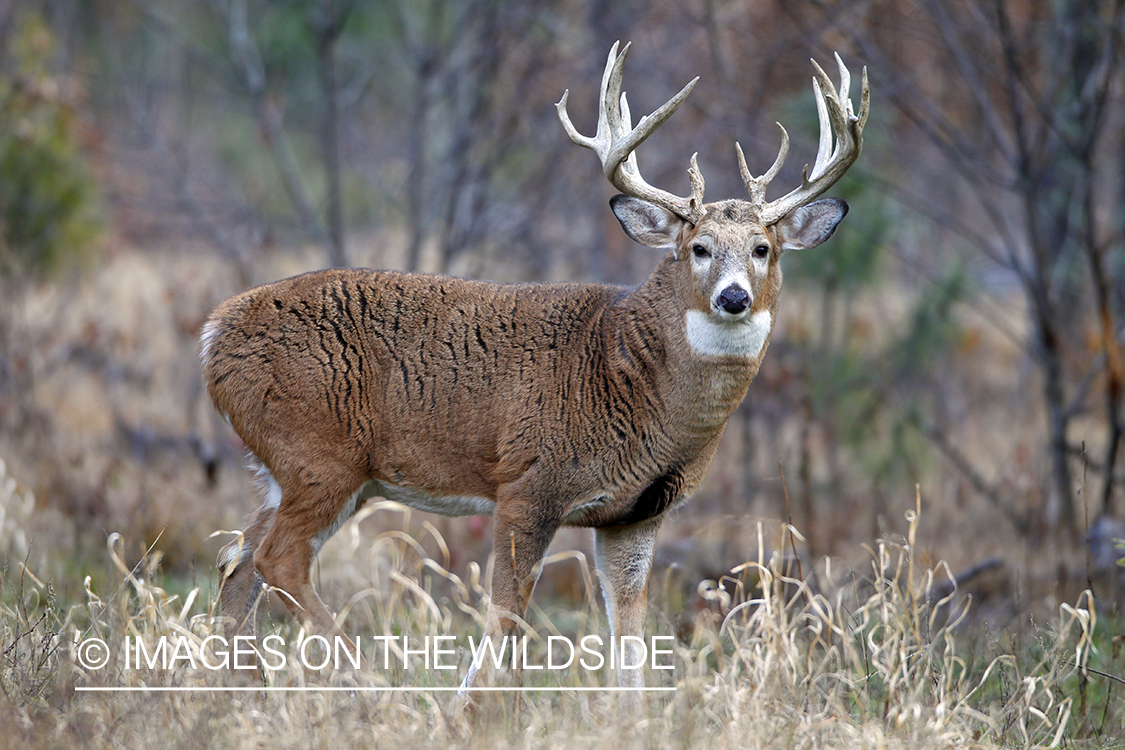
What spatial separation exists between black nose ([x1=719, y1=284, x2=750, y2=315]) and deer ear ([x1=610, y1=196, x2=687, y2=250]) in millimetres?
562

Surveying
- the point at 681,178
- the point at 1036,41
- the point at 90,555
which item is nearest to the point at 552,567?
the point at 90,555

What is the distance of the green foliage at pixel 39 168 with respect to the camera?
10.1 metres

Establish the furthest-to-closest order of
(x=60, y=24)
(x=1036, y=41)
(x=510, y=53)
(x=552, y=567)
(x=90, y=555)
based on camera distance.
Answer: (x=60, y=24), (x=1036, y=41), (x=510, y=53), (x=552, y=567), (x=90, y=555)

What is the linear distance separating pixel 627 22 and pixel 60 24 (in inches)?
227

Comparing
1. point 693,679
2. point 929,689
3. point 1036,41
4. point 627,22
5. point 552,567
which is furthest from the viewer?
point 1036,41

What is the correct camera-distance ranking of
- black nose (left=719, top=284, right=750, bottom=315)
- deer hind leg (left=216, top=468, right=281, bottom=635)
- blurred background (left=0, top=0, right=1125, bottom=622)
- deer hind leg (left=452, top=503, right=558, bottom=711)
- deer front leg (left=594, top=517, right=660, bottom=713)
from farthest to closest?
blurred background (left=0, top=0, right=1125, bottom=622)
deer hind leg (left=216, top=468, right=281, bottom=635)
deer front leg (left=594, top=517, right=660, bottom=713)
deer hind leg (left=452, top=503, right=558, bottom=711)
black nose (left=719, top=284, right=750, bottom=315)

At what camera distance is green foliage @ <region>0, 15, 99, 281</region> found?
10086 mm

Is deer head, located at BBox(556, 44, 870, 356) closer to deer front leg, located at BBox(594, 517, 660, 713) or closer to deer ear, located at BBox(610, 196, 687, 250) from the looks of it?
deer ear, located at BBox(610, 196, 687, 250)

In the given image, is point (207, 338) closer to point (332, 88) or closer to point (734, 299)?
point (734, 299)

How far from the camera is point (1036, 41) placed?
10930 mm

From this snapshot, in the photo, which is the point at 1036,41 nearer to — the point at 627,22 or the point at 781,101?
the point at 781,101

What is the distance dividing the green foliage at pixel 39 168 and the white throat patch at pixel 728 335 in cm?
651

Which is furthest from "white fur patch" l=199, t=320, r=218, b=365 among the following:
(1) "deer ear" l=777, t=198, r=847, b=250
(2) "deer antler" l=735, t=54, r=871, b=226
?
(1) "deer ear" l=777, t=198, r=847, b=250

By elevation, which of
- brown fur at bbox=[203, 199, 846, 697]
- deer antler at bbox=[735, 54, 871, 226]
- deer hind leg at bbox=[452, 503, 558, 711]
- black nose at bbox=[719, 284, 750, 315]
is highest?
deer antler at bbox=[735, 54, 871, 226]
